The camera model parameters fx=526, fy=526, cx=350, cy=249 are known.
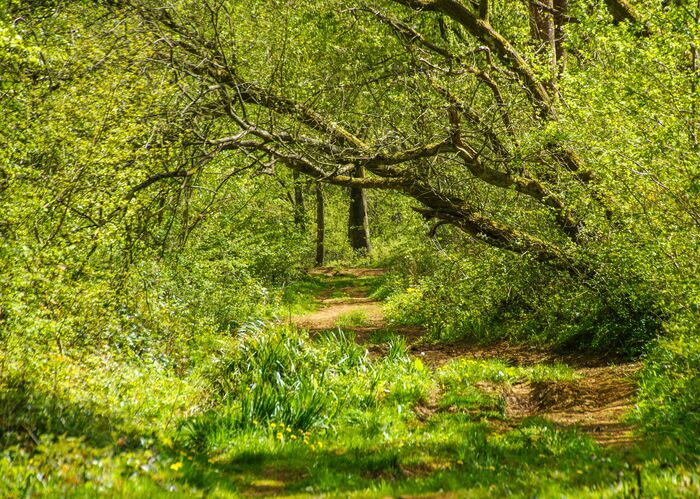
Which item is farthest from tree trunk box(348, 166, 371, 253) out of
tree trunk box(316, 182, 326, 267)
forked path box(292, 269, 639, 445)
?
forked path box(292, 269, 639, 445)

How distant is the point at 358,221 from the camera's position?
31672 millimetres

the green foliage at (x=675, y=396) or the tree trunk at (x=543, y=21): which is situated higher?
the tree trunk at (x=543, y=21)

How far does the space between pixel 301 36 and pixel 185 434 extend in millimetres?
9657

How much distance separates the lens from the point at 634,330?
922cm

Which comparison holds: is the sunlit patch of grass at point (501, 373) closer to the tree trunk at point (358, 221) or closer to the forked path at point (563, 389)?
the forked path at point (563, 389)

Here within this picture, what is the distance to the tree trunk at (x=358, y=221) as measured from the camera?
1228 inches

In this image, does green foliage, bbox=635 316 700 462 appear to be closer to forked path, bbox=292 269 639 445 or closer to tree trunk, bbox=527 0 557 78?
forked path, bbox=292 269 639 445

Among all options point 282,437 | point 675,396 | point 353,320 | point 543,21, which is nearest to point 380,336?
point 353,320

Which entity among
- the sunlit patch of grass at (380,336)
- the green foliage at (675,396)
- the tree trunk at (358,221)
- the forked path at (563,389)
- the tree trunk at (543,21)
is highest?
the tree trunk at (543,21)

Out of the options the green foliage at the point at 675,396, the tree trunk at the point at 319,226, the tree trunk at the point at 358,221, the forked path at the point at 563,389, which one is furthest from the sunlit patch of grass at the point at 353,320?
the tree trunk at the point at 358,221

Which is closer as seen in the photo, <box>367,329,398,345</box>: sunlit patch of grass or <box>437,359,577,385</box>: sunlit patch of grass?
<box>437,359,577,385</box>: sunlit patch of grass

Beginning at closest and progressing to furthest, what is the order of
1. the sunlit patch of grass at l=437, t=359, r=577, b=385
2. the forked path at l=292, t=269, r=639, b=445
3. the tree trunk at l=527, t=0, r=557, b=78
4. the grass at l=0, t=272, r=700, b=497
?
the grass at l=0, t=272, r=700, b=497, the forked path at l=292, t=269, r=639, b=445, the sunlit patch of grass at l=437, t=359, r=577, b=385, the tree trunk at l=527, t=0, r=557, b=78

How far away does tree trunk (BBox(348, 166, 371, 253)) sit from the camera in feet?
102

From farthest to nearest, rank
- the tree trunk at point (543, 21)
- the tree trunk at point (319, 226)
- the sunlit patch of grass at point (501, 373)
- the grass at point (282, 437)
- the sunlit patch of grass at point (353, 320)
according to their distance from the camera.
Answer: the tree trunk at point (319, 226), the sunlit patch of grass at point (353, 320), the tree trunk at point (543, 21), the sunlit patch of grass at point (501, 373), the grass at point (282, 437)
